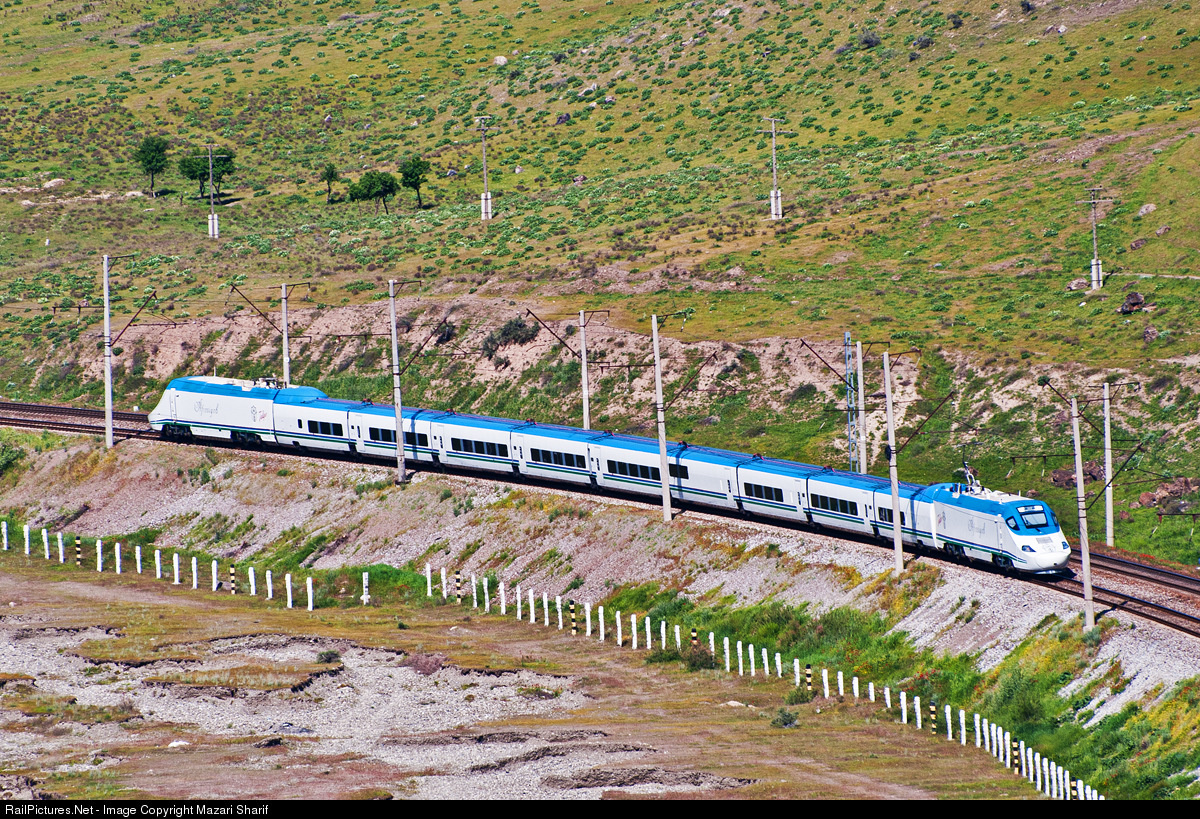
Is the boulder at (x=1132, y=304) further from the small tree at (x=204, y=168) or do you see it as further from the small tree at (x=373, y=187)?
the small tree at (x=204, y=168)

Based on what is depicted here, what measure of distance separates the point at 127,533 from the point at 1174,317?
5733 centimetres

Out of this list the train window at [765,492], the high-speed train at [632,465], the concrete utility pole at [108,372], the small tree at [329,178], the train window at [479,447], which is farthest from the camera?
the small tree at [329,178]

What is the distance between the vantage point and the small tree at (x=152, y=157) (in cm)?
13838

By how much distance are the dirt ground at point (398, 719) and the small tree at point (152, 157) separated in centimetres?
9064

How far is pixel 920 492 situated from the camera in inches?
2060

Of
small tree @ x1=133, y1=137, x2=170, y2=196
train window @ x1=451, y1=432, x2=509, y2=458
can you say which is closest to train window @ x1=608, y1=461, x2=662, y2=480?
train window @ x1=451, y1=432, x2=509, y2=458

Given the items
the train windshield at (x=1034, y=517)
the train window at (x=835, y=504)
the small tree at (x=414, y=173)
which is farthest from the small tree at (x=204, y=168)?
the train windshield at (x=1034, y=517)

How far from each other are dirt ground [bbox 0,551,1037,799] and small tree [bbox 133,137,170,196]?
3569 inches

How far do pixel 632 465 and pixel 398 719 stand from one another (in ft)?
71.0

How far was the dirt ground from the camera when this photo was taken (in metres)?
35.3

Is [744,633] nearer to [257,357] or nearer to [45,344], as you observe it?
[257,357]

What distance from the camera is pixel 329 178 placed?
13650cm

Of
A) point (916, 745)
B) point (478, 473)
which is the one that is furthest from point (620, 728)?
point (478, 473)

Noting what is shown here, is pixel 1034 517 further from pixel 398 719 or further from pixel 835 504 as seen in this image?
pixel 398 719
